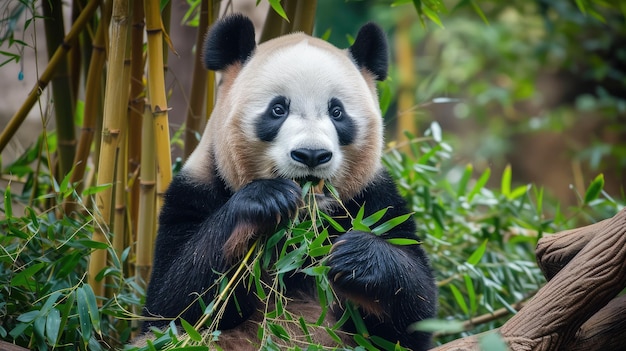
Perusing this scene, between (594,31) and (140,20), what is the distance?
6158 mm

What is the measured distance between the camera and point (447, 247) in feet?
11.6

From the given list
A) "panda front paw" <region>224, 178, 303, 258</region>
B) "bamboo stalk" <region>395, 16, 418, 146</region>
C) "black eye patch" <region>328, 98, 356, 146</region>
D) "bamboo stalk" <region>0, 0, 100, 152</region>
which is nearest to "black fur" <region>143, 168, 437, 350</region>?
"panda front paw" <region>224, 178, 303, 258</region>

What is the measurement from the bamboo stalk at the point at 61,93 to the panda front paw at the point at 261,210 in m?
1.12

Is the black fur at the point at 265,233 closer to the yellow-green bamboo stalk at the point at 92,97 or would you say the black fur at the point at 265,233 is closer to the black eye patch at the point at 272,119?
the black eye patch at the point at 272,119

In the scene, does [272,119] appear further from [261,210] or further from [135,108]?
[135,108]

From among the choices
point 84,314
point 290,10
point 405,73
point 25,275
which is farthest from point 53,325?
point 405,73

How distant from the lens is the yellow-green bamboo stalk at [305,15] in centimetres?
286

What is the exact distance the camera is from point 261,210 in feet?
6.95

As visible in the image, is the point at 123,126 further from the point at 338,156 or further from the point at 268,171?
the point at 338,156

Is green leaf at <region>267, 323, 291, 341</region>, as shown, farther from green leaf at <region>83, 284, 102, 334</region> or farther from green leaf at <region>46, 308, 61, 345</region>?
green leaf at <region>46, 308, 61, 345</region>

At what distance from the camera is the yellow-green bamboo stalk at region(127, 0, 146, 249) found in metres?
2.70

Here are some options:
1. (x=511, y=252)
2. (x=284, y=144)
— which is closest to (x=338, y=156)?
(x=284, y=144)

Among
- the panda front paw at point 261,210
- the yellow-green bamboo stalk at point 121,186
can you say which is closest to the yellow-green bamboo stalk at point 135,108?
the yellow-green bamboo stalk at point 121,186

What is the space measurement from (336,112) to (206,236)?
0.58m
